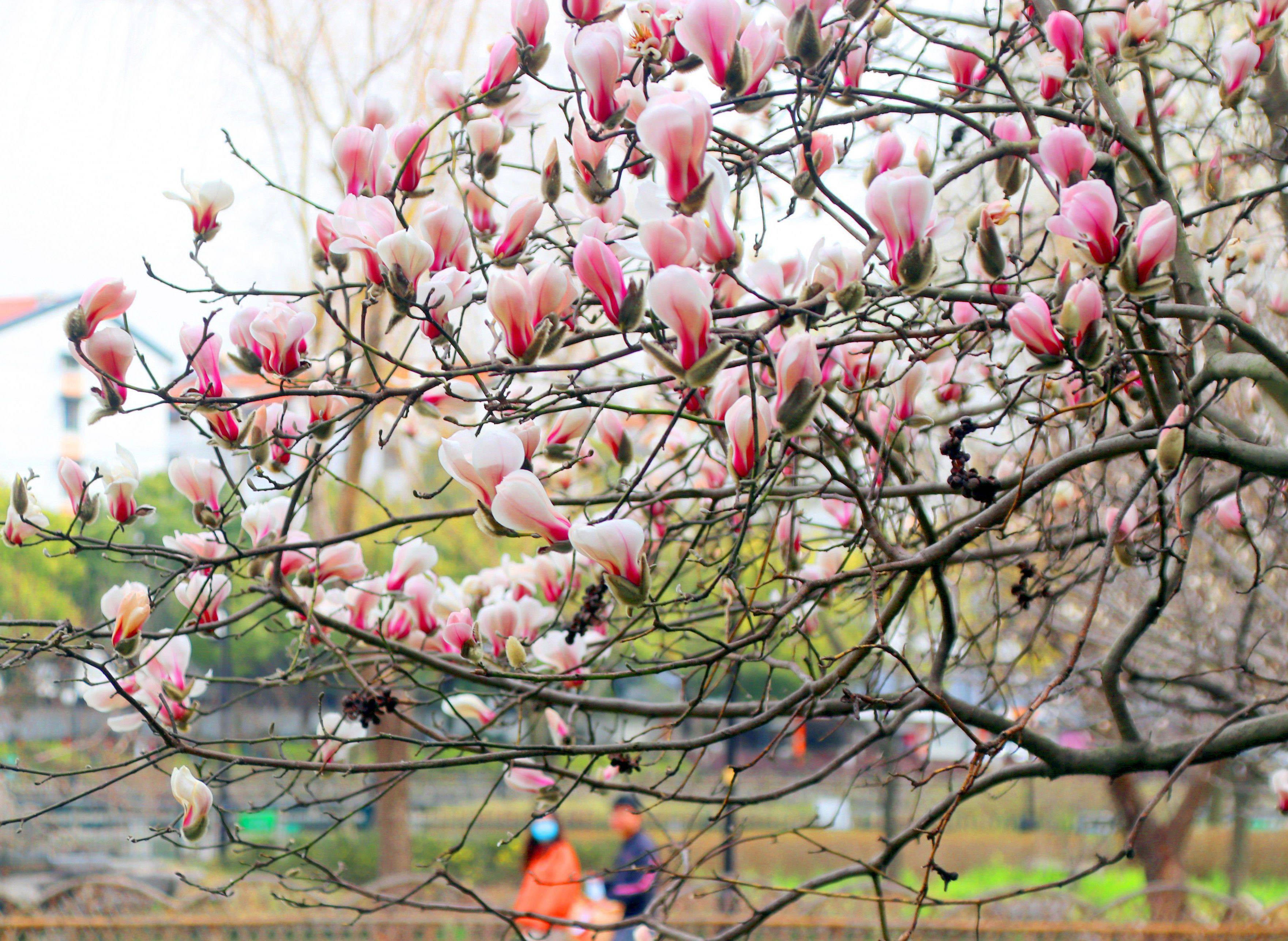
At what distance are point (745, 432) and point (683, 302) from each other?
16 cm

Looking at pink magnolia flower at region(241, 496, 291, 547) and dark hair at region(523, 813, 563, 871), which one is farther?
dark hair at region(523, 813, 563, 871)

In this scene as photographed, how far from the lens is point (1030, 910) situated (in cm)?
521

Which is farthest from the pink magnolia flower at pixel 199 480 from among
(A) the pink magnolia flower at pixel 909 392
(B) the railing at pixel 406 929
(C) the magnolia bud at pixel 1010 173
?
(B) the railing at pixel 406 929

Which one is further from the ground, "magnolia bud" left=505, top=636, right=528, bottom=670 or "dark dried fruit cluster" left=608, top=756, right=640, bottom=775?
"magnolia bud" left=505, top=636, right=528, bottom=670

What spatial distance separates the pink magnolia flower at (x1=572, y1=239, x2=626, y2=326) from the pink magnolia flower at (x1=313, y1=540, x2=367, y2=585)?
67 centimetres

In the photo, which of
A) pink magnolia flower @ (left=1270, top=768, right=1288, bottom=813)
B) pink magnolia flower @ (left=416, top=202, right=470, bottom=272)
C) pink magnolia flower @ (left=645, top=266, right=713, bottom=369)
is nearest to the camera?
pink magnolia flower @ (left=645, top=266, right=713, bottom=369)

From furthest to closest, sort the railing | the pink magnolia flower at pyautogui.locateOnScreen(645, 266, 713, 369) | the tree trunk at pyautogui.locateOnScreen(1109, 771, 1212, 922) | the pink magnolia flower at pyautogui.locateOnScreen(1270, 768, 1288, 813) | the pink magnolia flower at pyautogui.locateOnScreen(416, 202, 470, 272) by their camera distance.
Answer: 1. the tree trunk at pyautogui.locateOnScreen(1109, 771, 1212, 922)
2. the railing
3. the pink magnolia flower at pyautogui.locateOnScreen(1270, 768, 1288, 813)
4. the pink magnolia flower at pyautogui.locateOnScreen(416, 202, 470, 272)
5. the pink magnolia flower at pyautogui.locateOnScreen(645, 266, 713, 369)

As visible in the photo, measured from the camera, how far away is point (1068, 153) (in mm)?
1098

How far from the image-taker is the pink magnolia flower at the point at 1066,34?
1279mm

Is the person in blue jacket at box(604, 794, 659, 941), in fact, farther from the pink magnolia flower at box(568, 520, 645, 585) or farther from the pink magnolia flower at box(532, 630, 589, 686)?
the pink magnolia flower at box(568, 520, 645, 585)

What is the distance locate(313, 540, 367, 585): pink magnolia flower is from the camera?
1.43 meters

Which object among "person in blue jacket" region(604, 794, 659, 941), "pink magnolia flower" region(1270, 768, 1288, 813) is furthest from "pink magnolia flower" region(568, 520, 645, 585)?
"person in blue jacket" region(604, 794, 659, 941)

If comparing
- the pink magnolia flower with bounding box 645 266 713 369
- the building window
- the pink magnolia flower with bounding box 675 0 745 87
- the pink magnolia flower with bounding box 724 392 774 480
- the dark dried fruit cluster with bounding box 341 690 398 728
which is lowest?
the dark dried fruit cluster with bounding box 341 690 398 728

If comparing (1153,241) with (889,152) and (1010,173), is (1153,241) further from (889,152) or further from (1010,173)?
(889,152)
